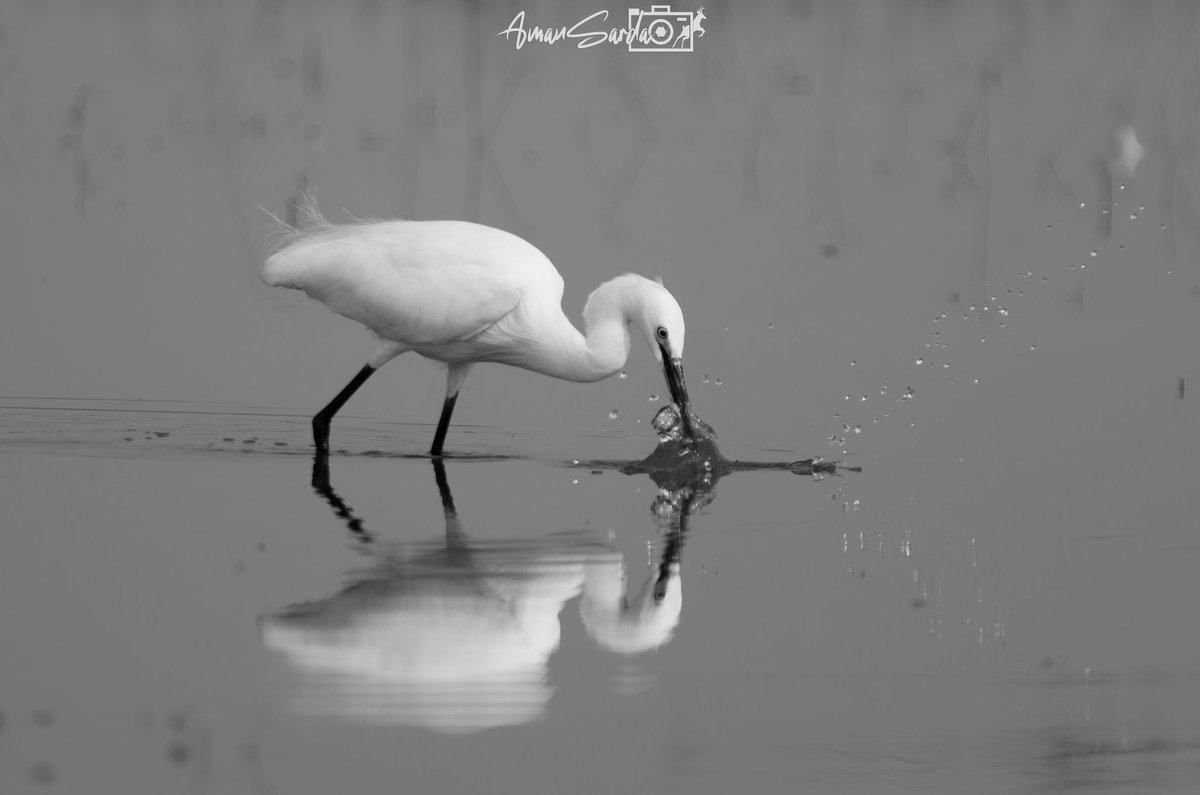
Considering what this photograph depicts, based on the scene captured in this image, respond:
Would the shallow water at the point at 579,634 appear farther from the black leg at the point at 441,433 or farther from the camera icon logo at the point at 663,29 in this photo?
the camera icon logo at the point at 663,29

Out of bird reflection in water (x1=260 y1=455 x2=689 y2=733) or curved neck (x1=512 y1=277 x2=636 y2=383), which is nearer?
bird reflection in water (x1=260 y1=455 x2=689 y2=733)

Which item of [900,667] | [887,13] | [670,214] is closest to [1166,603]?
[900,667]

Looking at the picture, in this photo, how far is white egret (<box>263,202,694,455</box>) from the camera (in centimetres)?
1004

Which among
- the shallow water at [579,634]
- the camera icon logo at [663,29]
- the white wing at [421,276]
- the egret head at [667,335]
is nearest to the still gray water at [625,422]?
the shallow water at [579,634]

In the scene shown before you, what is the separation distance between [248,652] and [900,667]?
1.94 metres

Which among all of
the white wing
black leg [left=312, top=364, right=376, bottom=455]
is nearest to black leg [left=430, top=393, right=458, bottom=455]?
the white wing

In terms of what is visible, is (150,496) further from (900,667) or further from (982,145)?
(982,145)

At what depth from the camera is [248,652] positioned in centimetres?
602

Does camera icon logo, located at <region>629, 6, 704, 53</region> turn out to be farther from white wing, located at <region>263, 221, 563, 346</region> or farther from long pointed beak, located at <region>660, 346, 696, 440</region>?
long pointed beak, located at <region>660, 346, 696, 440</region>

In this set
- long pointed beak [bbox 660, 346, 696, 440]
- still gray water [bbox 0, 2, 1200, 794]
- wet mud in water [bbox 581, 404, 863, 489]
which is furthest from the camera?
long pointed beak [bbox 660, 346, 696, 440]

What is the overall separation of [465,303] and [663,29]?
26.1 ft

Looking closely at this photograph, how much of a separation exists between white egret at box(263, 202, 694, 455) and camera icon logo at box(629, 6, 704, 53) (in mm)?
6847

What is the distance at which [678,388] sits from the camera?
977 centimetres

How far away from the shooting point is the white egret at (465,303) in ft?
32.9
